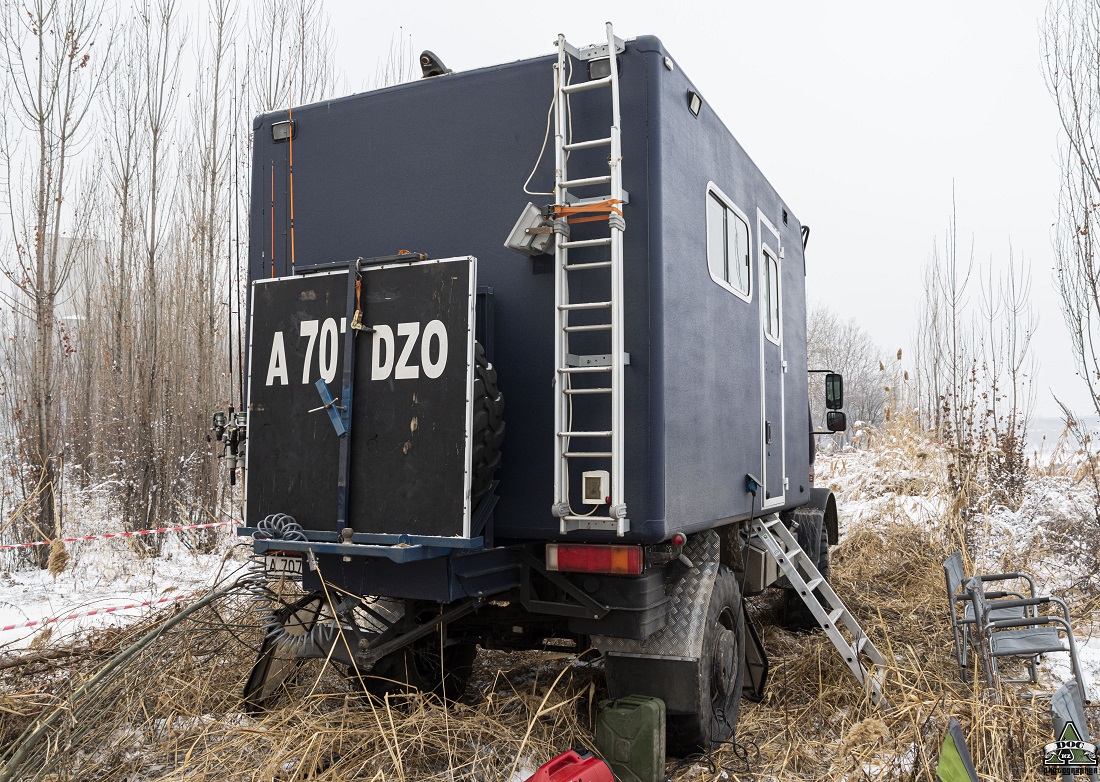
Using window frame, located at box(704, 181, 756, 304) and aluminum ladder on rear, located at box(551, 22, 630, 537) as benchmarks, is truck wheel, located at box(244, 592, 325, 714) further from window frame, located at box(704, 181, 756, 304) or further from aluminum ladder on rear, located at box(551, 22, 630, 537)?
window frame, located at box(704, 181, 756, 304)

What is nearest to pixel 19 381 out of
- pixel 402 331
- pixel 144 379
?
pixel 144 379

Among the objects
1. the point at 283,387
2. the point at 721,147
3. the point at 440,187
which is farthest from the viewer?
the point at 721,147

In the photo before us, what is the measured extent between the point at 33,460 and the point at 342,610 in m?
6.70

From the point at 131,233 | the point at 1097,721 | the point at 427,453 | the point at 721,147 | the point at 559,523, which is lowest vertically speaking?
the point at 1097,721

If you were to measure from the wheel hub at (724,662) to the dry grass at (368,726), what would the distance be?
0.29 metres

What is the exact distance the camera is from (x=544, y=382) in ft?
12.2

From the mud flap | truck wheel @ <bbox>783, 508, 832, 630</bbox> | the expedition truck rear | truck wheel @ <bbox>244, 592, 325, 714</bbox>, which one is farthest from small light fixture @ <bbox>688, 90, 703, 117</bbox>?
truck wheel @ <bbox>783, 508, 832, 630</bbox>

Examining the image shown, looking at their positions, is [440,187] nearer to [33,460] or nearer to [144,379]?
[33,460]

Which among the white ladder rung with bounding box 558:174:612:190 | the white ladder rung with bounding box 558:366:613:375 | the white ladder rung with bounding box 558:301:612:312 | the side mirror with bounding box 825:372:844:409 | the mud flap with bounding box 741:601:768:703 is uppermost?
the white ladder rung with bounding box 558:174:612:190

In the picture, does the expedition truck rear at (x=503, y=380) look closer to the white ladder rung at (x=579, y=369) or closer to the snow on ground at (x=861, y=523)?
the white ladder rung at (x=579, y=369)

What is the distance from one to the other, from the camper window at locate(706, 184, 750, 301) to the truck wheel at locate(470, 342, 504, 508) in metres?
1.39

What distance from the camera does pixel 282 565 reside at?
4000 millimetres

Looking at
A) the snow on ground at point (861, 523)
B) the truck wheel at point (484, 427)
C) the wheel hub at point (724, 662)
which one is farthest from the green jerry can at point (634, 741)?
the snow on ground at point (861, 523)

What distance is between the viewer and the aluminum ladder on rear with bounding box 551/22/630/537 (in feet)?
11.0
